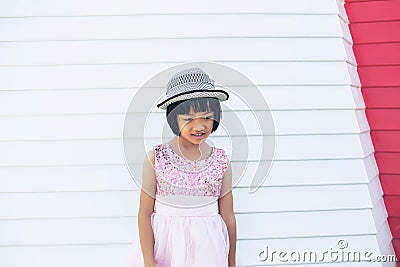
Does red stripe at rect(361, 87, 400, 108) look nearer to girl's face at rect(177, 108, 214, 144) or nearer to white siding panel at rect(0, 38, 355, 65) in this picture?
white siding panel at rect(0, 38, 355, 65)

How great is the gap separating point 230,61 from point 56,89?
884 millimetres

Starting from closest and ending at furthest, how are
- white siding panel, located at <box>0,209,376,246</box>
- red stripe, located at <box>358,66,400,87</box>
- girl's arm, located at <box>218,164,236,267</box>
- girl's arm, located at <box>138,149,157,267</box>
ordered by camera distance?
girl's arm, located at <box>138,149,157,267</box>
girl's arm, located at <box>218,164,236,267</box>
white siding panel, located at <box>0,209,376,246</box>
red stripe, located at <box>358,66,400,87</box>

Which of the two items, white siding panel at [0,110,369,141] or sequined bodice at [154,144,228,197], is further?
white siding panel at [0,110,369,141]

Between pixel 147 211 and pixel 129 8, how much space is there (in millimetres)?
1114

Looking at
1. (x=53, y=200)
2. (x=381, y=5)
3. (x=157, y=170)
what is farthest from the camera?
(x=381, y=5)

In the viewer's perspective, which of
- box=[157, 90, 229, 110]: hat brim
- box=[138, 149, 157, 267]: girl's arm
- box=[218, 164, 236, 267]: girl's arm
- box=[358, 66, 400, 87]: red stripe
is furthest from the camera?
box=[358, 66, 400, 87]: red stripe

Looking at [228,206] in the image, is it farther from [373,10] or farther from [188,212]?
[373,10]

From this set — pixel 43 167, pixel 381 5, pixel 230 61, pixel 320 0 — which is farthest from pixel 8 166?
pixel 381 5

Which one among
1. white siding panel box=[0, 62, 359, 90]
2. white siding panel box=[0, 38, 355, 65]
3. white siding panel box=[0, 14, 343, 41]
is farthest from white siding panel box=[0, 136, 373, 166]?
white siding panel box=[0, 14, 343, 41]

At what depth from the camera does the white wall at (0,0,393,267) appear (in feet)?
8.50

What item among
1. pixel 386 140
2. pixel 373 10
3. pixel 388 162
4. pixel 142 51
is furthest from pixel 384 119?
pixel 142 51

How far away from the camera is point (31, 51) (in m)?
2.63

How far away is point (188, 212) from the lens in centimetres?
208

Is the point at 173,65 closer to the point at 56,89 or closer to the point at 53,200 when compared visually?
the point at 56,89
